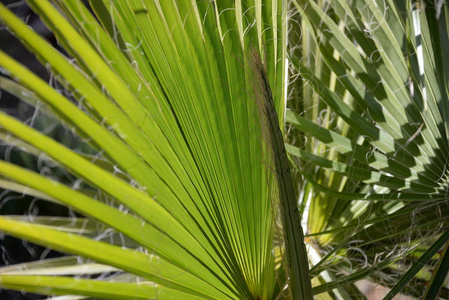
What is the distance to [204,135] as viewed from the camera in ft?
1.92

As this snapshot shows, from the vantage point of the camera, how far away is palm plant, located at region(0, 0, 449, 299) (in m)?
0.44

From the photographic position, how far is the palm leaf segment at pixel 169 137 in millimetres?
444

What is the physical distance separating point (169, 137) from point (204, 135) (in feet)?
0.17

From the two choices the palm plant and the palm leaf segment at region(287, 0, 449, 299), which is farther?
the palm leaf segment at region(287, 0, 449, 299)

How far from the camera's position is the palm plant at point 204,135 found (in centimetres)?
44

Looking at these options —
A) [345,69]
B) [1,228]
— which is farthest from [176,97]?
[345,69]

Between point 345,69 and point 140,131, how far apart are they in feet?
1.44

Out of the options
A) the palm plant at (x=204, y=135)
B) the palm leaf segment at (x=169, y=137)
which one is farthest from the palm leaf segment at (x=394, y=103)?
the palm leaf segment at (x=169, y=137)

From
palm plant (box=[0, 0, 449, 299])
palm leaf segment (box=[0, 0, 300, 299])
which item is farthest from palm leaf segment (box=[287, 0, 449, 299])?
palm leaf segment (box=[0, 0, 300, 299])

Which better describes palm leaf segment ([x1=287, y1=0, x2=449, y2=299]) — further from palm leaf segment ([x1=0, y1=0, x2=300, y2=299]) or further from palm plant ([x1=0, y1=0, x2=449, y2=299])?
palm leaf segment ([x1=0, y1=0, x2=300, y2=299])

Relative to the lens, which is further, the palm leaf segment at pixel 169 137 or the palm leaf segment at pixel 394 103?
the palm leaf segment at pixel 394 103

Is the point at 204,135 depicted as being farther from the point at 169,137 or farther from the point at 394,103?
the point at 394,103

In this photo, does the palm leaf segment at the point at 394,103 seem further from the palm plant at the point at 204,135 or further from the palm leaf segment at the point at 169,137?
the palm leaf segment at the point at 169,137

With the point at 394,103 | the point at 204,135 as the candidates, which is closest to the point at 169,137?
the point at 204,135
